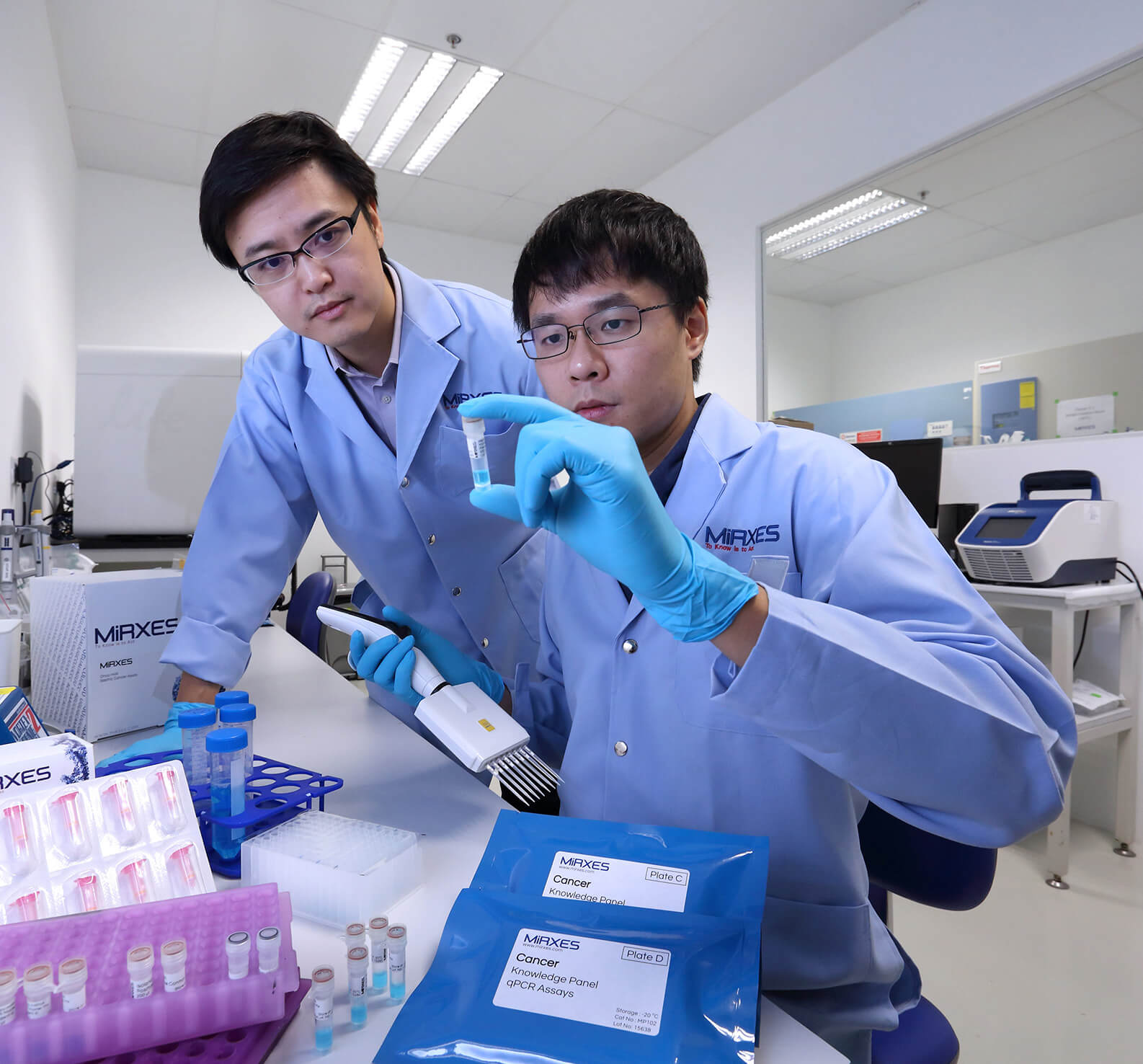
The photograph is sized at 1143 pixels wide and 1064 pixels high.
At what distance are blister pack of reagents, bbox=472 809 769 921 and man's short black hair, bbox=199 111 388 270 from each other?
105cm

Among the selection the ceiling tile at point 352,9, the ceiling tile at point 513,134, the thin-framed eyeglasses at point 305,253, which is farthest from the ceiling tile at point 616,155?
the thin-framed eyeglasses at point 305,253

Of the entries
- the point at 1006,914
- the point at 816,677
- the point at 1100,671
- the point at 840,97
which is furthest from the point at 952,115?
the point at 816,677

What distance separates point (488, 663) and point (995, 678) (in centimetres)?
101

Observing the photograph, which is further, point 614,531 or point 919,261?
point 919,261

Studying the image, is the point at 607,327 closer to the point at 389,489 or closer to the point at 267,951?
Result: the point at 389,489

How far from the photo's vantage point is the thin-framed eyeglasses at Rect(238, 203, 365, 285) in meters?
1.19

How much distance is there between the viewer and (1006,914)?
82.0 inches

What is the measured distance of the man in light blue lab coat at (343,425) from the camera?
3.90 feet

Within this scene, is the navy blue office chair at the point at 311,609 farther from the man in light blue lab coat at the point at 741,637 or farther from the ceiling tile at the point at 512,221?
the ceiling tile at the point at 512,221

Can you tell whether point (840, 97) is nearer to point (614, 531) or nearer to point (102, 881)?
point (614, 531)

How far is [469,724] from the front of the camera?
914 mm

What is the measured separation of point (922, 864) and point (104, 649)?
1243 mm

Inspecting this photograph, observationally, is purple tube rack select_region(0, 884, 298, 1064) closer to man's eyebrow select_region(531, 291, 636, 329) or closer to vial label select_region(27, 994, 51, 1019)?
vial label select_region(27, 994, 51, 1019)

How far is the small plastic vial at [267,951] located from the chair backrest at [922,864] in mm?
769
